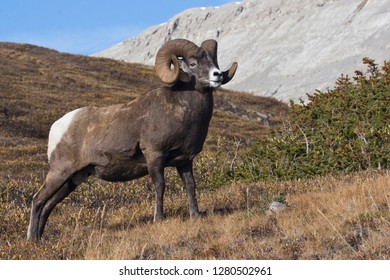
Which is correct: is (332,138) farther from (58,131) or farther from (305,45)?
(305,45)

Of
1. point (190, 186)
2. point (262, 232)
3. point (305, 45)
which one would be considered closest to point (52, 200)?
point (190, 186)

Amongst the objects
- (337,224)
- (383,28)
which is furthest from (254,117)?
(337,224)

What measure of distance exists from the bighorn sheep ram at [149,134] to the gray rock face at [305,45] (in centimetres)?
6293

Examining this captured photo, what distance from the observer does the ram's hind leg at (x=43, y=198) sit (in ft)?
31.4

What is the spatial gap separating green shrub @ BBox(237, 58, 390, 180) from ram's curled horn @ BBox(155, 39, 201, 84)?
16.3 feet

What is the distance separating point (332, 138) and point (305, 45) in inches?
3475

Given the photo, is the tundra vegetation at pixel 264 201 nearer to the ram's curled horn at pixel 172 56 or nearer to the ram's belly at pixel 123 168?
the ram's belly at pixel 123 168

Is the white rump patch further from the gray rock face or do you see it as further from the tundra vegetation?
the gray rock face

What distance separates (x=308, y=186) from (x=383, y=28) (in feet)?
256

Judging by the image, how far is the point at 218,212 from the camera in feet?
32.0

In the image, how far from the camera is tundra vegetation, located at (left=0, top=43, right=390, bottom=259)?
6.84 meters

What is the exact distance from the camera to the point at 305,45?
9950cm

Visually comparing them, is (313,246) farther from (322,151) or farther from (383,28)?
(383,28)

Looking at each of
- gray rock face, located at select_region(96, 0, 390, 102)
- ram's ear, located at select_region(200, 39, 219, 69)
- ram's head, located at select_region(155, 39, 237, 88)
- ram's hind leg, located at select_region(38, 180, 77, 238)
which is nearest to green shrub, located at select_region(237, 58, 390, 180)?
ram's head, located at select_region(155, 39, 237, 88)
